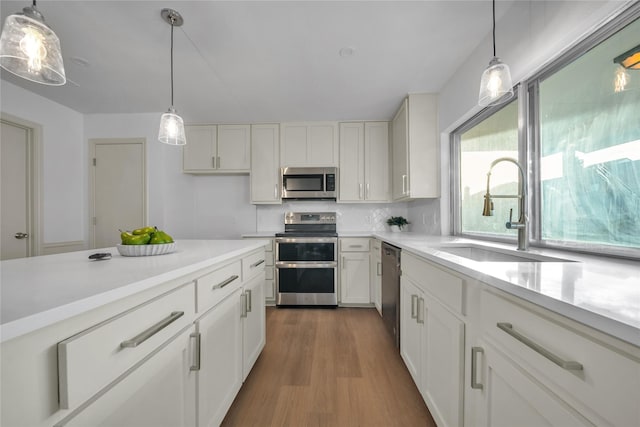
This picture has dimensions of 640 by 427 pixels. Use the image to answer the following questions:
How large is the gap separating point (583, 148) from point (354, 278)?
2.38m

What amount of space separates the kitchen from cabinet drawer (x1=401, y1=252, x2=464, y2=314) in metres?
0.87

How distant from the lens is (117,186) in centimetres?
330

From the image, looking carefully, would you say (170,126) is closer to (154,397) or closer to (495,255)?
(154,397)

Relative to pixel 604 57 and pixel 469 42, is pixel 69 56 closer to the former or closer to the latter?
pixel 469 42

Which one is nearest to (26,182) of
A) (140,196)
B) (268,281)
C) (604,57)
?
(140,196)

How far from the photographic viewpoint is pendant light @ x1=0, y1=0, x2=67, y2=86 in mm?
958

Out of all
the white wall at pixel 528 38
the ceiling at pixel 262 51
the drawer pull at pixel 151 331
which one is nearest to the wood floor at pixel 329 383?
the drawer pull at pixel 151 331

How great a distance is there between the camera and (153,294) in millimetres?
792

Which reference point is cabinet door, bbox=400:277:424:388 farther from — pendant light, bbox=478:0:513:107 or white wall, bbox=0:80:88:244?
white wall, bbox=0:80:88:244

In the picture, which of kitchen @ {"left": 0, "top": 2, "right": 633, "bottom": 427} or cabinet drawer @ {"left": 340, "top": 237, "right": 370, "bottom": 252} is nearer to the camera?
kitchen @ {"left": 0, "top": 2, "right": 633, "bottom": 427}

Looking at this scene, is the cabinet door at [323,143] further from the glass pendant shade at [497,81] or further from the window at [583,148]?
the glass pendant shade at [497,81]

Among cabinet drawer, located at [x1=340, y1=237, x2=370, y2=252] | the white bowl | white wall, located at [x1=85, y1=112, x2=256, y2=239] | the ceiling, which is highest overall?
the ceiling

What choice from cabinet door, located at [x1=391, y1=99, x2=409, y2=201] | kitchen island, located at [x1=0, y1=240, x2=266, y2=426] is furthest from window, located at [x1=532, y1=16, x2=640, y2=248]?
kitchen island, located at [x1=0, y1=240, x2=266, y2=426]

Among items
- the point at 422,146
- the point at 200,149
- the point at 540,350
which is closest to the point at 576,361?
the point at 540,350
